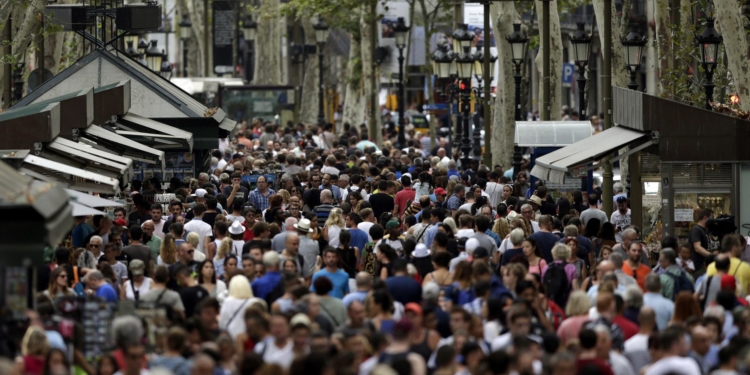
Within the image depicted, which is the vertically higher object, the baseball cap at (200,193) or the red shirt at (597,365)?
the baseball cap at (200,193)

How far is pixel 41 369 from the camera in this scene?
975cm

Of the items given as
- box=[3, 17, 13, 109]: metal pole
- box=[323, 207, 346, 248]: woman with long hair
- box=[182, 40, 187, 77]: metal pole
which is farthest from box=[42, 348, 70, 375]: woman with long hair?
box=[182, 40, 187, 77]: metal pole

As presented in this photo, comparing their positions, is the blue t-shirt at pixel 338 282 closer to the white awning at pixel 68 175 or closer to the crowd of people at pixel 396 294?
the crowd of people at pixel 396 294

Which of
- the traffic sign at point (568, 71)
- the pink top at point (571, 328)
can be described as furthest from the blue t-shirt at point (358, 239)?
the traffic sign at point (568, 71)

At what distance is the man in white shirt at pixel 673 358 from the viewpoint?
957cm

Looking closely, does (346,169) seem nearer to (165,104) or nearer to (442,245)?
(165,104)

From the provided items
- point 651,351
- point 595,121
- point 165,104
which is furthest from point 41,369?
point 595,121

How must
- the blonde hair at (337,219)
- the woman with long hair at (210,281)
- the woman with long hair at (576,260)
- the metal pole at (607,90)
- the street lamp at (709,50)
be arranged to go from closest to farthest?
the woman with long hair at (210,281) → the woman with long hair at (576,260) → the blonde hair at (337,219) → the street lamp at (709,50) → the metal pole at (607,90)

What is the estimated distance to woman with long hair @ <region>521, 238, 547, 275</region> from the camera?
14.3 meters

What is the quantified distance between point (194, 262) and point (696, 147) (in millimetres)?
6322

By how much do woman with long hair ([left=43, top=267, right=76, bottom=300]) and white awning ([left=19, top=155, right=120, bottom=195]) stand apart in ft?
8.76

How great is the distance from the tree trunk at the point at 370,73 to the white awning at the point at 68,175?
31.1 m

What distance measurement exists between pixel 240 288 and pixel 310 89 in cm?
5304

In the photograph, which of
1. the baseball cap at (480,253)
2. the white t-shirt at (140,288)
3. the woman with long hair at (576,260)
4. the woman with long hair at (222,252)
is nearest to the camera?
the white t-shirt at (140,288)
